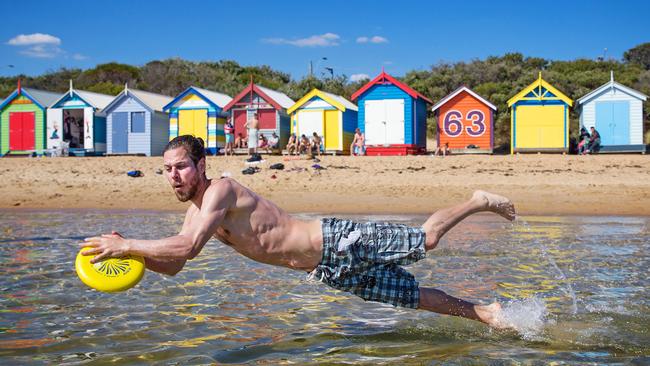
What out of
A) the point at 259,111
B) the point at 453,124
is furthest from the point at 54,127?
the point at 453,124

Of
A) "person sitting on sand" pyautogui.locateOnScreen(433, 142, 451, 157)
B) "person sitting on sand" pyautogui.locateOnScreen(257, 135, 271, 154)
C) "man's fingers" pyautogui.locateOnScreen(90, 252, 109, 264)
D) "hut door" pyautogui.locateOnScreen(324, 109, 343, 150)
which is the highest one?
"hut door" pyautogui.locateOnScreen(324, 109, 343, 150)

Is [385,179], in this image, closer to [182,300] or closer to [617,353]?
[182,300]

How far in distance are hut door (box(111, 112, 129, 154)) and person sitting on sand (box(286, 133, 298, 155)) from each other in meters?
7.18

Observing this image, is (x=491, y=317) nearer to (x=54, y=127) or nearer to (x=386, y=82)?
(x=386, y=82)

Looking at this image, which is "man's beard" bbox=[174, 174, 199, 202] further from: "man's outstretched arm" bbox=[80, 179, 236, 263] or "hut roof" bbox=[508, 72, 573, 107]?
"hut roof" bbox=[508, 72, 573, 107]

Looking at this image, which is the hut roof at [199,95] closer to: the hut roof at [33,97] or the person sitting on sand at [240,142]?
the person sitting on sand at [240,142]

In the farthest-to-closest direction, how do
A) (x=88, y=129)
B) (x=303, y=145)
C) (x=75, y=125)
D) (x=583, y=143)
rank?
(x=75, y=125) → (x=88, y=129) → (x=303, y=145) → (x=583, y=143)

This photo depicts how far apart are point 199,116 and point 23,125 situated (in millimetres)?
7806

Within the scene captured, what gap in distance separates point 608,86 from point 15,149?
23700 mm

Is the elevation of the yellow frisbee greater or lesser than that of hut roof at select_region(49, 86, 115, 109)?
lesser

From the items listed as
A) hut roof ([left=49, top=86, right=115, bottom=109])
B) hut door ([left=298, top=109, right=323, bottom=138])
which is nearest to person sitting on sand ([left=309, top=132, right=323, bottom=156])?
hut door ([left=298, top=109, right=323, bottom=138])

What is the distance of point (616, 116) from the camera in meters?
22.9

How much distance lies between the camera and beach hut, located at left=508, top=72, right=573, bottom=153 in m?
22.8

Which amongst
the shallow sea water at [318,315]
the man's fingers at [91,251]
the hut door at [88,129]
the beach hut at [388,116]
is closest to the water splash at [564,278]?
the shallow sea water at [318,315]
